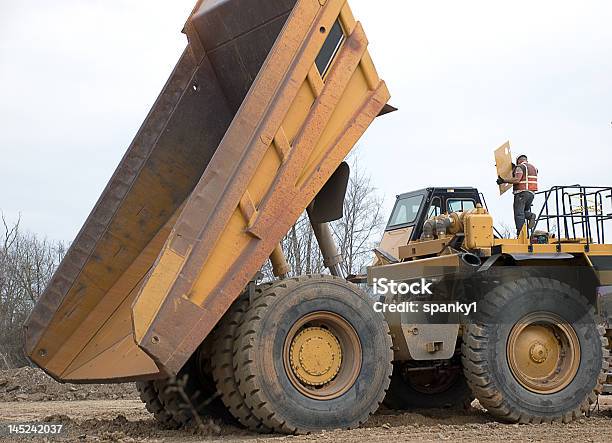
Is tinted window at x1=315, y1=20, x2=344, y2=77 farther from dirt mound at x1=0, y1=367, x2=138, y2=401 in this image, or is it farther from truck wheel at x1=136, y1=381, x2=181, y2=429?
dirt mound at x1=0, y1=367, x2=138, y2=401

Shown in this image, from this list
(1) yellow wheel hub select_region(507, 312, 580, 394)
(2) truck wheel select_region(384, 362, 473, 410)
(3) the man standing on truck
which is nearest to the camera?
(1) yellow wheel hub select_region(507, 312, 580, 394)

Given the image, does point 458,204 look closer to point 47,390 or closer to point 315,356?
point 315,356

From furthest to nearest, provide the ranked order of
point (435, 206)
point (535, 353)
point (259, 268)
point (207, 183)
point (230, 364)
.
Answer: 1. point (435, 206)
2. point (535, 353)
3. point (230, 364)
4. point (259, 268)
5. point (207, 183)

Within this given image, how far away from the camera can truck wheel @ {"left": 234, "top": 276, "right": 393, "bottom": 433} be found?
7035mm

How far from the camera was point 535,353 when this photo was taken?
8492mm

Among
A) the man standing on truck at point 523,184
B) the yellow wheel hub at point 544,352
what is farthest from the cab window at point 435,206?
the yellow wheel hub at point 544,352

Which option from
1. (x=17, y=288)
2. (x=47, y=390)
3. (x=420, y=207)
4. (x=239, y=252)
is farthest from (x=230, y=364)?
(x=17, y=288)

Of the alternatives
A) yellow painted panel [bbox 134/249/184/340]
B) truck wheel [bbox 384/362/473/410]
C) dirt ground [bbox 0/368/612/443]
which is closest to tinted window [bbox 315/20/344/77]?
yellow painted panel [bbox 134/249/184/340]

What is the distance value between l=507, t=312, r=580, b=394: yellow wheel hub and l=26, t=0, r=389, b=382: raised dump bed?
261 centimetres

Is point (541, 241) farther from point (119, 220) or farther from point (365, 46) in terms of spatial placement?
point (119, 220)

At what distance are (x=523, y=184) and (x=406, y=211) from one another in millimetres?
3754

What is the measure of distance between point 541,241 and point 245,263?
11.6 feet

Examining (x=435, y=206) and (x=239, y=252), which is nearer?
(x=239, y=252)

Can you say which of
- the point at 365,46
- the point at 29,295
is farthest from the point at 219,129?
the point at 29,295
